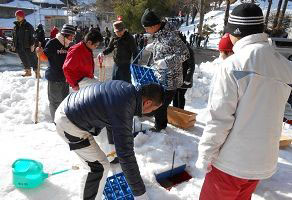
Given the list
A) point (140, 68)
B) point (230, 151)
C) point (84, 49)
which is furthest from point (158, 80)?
point (230, 151)

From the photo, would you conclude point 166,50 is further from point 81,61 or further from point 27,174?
point 27,174

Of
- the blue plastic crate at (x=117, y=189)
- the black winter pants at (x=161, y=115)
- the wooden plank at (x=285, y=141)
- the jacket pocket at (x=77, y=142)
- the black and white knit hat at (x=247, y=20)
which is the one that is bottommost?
the blue plastic crate at (x=117, y=189)

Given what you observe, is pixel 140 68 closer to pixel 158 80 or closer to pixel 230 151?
pixel 158 80

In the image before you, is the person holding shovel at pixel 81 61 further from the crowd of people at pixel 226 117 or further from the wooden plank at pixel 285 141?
the wooden plank at pixel 285 141

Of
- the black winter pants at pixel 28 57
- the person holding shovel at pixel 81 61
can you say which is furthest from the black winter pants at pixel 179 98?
the black winter pants at pixel 28 57

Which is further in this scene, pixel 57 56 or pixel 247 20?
pixel 57 56

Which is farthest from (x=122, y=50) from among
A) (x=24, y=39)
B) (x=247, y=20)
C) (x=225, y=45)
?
(x=24, y=39)

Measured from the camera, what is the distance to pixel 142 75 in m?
4.30

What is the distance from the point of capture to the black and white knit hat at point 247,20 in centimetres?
196

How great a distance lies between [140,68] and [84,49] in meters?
0.82

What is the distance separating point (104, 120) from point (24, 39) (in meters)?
6.33

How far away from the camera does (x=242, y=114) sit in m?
1.97

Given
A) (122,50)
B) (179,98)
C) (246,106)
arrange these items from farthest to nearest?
(179,98)
(122,50)
(246,106)

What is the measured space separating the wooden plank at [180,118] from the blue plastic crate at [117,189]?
5.81 ft
